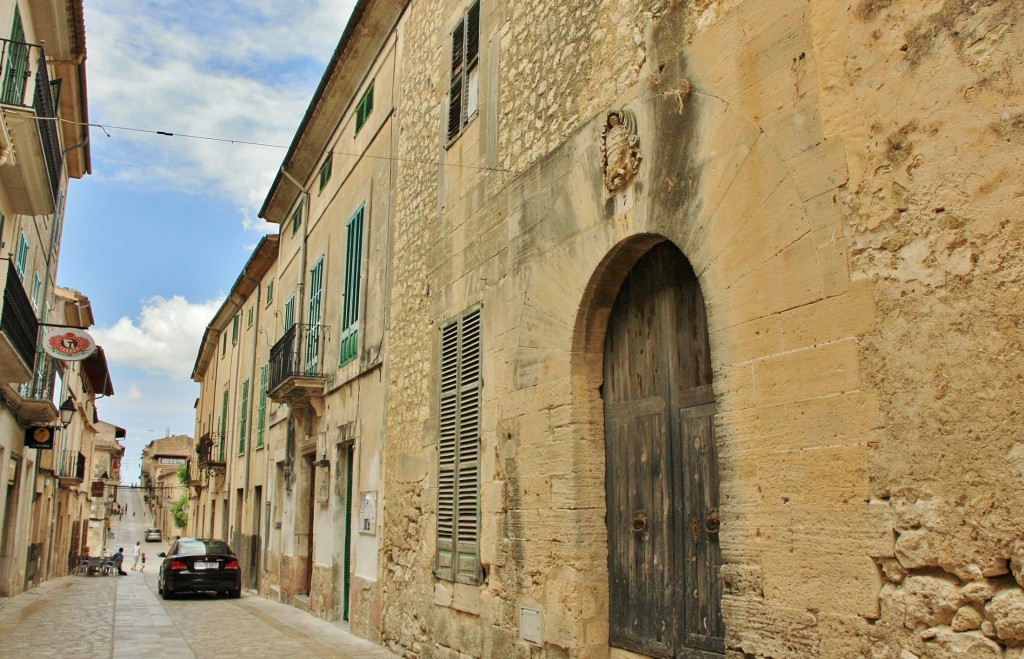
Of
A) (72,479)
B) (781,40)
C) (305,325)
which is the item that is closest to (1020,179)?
(781,40)

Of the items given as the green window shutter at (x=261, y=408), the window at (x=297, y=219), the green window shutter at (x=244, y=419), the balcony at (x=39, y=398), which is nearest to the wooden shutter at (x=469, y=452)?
the window at (x=297, y=219)

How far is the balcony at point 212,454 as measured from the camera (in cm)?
2386

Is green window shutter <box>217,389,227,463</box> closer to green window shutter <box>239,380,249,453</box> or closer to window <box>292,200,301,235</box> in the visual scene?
green window shutter <box>239,380,249,453</box>

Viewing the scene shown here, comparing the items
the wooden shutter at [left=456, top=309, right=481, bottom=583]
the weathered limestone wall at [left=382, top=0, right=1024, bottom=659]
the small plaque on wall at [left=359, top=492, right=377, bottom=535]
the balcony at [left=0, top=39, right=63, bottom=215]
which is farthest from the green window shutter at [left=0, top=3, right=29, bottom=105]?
the weathered limestone wall at [left=382, top=0, right=1024, bottom=659]

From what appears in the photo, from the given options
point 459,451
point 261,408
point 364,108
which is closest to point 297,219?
point 261,408

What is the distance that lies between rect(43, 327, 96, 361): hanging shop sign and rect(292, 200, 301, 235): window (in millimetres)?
4636

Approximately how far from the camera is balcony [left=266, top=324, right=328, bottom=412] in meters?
12.6

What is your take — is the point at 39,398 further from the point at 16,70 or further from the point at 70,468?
the point at 70,468

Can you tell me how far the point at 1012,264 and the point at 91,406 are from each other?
135 ft

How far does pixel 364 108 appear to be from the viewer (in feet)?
39.6

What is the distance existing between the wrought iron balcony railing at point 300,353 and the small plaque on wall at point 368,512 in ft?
10.9

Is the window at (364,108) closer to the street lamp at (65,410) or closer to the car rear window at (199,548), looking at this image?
the car rear window at (199,548)

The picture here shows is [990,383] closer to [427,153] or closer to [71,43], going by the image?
[427,153]

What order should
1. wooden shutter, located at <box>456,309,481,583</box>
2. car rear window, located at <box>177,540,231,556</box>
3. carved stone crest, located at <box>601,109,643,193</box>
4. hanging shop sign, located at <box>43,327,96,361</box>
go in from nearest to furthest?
carved stone crest, located at <box>601,109,643,193</box> < wooden shutter, located at <box>456,309,481,583</box> < hanging shop sign, located at <box>43,327,96,361</box> < car rear window, located at <box>177,540,231,556</box>
